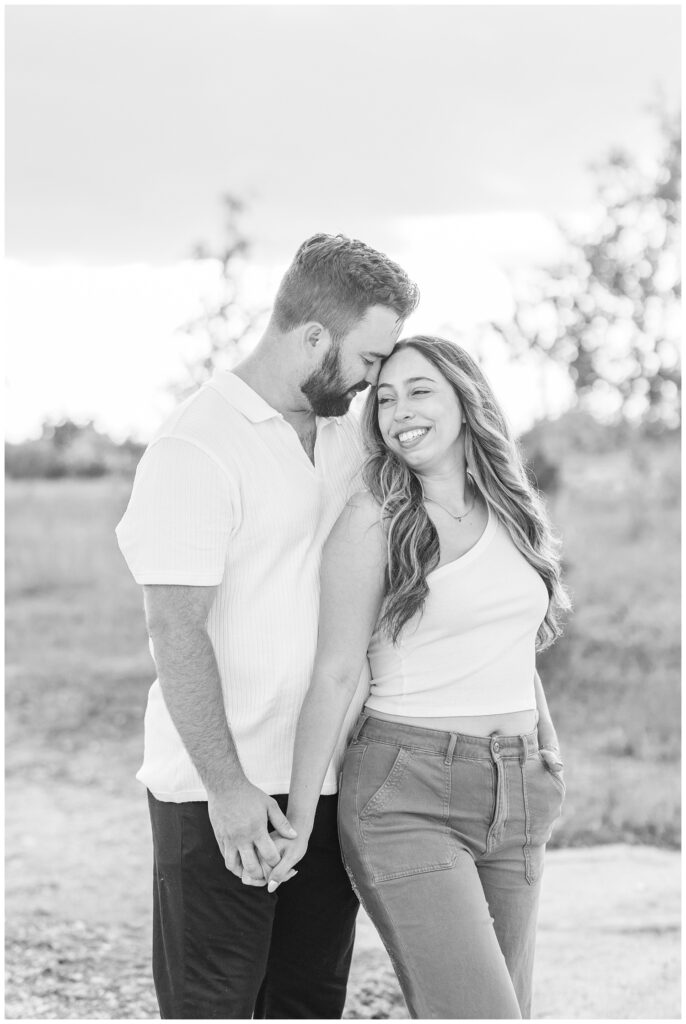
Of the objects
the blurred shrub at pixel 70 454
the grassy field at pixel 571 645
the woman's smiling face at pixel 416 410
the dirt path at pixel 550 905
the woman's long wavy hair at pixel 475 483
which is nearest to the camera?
the woman's long wavy hair at pixel 475 483

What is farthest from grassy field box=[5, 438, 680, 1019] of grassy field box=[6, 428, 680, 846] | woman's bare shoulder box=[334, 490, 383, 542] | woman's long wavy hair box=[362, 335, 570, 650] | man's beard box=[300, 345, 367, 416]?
man's beard box=[300, 345, 367, 416]

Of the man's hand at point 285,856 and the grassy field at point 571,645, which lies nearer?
the man's hand at point 285,856

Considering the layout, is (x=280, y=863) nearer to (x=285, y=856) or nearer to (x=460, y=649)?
(x=285, y=856)

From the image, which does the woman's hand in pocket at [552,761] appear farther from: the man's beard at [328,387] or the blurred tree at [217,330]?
the blurred tree at [217,330]

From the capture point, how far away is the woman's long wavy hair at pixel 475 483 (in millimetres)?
1844

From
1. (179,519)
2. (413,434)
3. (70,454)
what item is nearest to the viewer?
(179,519)

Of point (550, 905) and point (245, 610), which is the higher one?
point (245, 610)

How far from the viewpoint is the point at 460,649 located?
73.9 inches

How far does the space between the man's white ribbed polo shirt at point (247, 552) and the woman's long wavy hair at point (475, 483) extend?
0.47 ft

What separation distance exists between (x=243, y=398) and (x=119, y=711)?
19.2 ft

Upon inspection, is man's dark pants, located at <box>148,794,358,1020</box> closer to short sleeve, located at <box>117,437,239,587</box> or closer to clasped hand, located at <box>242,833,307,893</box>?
clasped hand, located at <box>242,833,307,893</box>

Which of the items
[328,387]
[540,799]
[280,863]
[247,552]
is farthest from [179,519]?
[540,799]

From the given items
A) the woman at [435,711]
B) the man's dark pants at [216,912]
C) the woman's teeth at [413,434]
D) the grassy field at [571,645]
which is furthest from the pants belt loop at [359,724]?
the grassy field at [571,645]

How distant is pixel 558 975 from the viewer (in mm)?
3467
